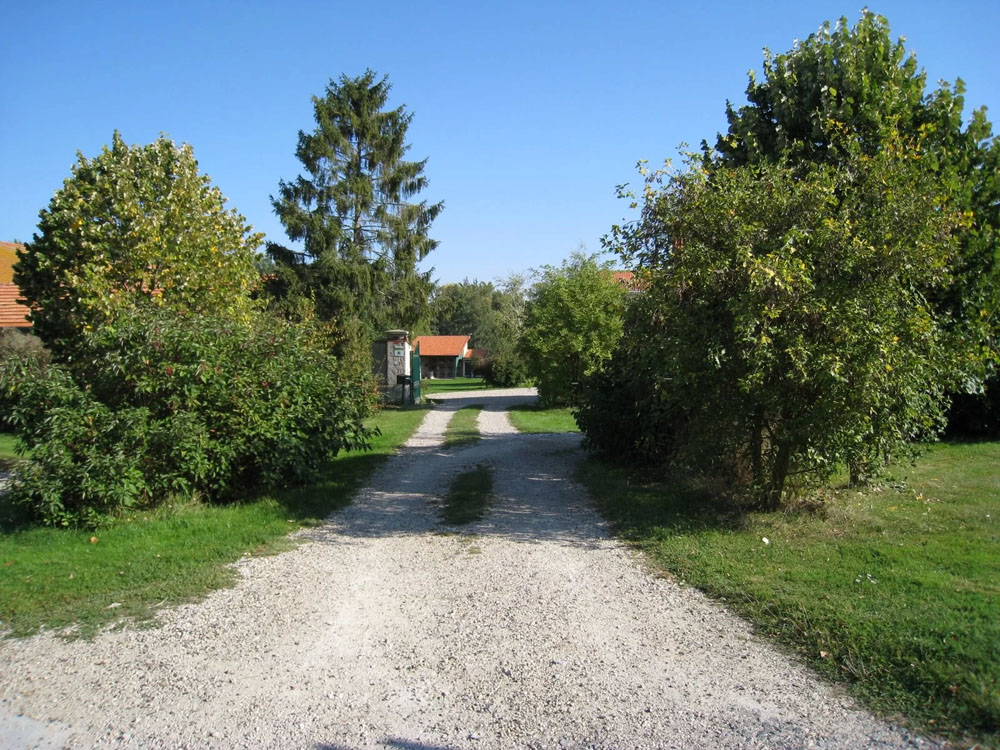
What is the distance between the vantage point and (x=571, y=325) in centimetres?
2523

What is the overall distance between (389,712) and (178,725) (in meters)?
1.10

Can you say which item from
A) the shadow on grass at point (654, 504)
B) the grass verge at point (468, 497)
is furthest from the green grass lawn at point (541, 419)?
the shadow on grass at point (654, 504)

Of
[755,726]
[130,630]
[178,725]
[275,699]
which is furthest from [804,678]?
[130,630]

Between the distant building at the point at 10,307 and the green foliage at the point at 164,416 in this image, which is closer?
the green foliage at the point at 164,416

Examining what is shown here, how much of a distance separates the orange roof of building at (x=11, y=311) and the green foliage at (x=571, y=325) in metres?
16.0

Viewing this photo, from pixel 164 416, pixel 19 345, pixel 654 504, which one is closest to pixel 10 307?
pixel 19 345

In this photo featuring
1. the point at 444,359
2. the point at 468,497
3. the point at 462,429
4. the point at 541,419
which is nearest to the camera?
the point at 468,497

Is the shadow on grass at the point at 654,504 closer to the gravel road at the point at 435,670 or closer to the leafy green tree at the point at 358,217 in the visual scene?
the gravel road at the point at 435,670

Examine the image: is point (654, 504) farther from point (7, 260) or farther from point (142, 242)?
point (7, 260)

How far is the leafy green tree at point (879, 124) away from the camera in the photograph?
373 inches

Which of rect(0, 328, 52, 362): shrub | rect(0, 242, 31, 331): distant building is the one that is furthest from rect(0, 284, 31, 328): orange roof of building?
rect(0, 328, 52, 362): shrub

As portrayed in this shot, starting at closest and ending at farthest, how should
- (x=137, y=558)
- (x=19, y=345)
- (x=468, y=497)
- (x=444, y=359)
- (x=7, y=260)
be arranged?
(x=137, y=558)
(x=468, y=497)
(x=19, y=345)
(x=7, y=260)
(x=444, y=359)

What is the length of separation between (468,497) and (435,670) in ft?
17.7

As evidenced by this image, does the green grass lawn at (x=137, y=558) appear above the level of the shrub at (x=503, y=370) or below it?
below
